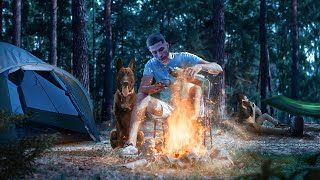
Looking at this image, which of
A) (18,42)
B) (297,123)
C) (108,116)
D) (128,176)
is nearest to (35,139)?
(128,176)

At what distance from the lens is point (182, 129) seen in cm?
517

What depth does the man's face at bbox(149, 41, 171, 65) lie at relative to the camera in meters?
5.36

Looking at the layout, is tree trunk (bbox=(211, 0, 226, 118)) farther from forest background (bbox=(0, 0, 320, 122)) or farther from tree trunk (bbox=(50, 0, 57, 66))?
tree trunk (bbox=(50, 0, 57, 66))

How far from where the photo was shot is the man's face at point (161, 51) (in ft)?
17.6

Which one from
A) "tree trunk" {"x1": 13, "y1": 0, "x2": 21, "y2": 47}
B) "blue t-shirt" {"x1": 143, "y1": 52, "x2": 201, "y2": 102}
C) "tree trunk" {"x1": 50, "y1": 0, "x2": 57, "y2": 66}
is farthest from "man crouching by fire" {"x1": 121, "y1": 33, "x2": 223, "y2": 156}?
"tree trunk" {"x1": 50, "y1": 0, "x2": 57, "y2": 66}

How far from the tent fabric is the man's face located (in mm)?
3137

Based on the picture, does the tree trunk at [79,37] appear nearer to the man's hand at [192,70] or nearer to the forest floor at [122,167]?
the forest floor at [122,167]

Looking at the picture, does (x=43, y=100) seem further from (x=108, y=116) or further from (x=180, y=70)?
(x=108, y=116)

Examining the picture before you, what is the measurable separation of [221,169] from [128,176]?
1.14 m

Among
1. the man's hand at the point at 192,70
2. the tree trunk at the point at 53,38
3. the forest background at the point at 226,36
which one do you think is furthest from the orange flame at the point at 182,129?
the forest background at the point at 226,36

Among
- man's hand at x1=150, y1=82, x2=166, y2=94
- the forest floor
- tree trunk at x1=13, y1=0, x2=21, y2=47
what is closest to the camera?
the forest floor

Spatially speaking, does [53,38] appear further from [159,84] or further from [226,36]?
[159,84]

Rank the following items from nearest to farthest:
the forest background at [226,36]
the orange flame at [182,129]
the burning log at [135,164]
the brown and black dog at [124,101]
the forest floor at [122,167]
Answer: the forest floor at [122,167] < the burning log at [135,164] < the orange flame at [182,129] < the brown and black dog at [124,101] < the forest background at [226,36]

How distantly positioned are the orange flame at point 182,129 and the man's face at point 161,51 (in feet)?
1.49
